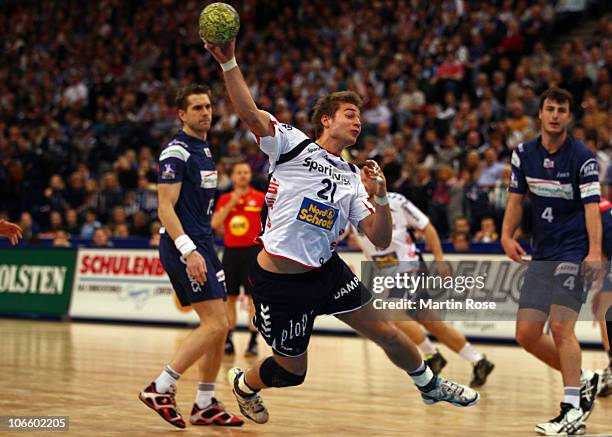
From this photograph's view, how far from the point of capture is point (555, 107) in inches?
311

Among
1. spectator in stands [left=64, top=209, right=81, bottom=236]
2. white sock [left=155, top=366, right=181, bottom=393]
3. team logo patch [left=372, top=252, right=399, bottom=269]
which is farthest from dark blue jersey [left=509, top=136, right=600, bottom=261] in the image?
spectator in stands [left=64, top=209, right=81, bottom=236]

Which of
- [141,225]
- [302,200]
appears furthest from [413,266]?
[141,225]

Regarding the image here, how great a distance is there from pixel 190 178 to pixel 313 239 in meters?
1.65

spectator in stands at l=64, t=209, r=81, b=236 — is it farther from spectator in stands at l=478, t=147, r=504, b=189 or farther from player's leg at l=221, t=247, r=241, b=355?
spectator in stands at l=478, t=147, r=504, b=189

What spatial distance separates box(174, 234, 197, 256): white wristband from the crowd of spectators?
26.3 ft

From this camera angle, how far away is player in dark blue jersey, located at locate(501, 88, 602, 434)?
303 inches

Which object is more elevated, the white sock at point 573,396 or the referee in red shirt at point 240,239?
the referee in red shirt at point 240,239

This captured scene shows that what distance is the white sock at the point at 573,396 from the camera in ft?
24.6

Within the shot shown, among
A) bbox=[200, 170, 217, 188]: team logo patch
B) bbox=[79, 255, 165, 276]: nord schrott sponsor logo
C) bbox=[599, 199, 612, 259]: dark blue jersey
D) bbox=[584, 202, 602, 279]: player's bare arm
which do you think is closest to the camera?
bbox=[584, 202, 602, 279]: player's bare arm

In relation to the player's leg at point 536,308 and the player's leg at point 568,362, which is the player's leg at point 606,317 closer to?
the player's leg at point 536,308

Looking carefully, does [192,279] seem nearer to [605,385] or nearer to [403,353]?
[403,353]

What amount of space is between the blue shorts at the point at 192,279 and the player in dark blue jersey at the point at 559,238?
2419 millimetres

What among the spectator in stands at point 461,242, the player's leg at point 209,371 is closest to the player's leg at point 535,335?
the player's leg at point 209,371

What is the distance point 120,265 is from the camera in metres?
19.1
